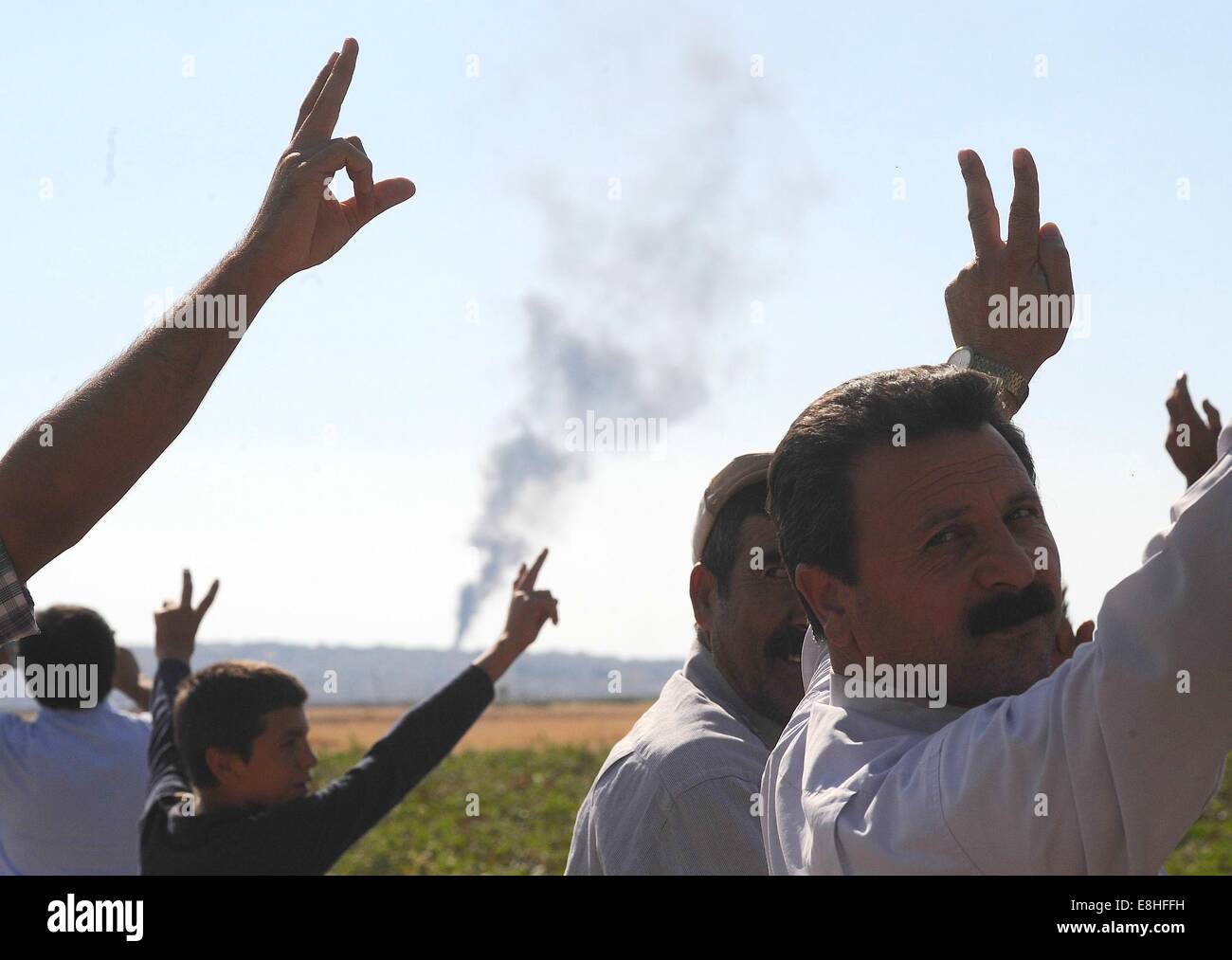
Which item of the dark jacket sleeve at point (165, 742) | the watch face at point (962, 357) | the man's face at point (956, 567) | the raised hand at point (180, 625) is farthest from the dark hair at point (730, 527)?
the raised hand at point (180, 625)

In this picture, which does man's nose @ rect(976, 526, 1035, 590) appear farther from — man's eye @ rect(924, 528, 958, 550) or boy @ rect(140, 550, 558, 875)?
boy @ rect(140, 550, 558, 875)

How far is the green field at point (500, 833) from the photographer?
16.0 meters

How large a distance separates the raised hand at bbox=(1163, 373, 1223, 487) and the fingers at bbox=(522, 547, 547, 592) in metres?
2.37

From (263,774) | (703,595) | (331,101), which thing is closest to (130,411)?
(331,101)

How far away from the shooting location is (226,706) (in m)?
4.14

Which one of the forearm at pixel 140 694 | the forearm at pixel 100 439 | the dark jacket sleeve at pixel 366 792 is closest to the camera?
the forearm at pixel 100 439

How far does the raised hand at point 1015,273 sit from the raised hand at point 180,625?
3.42m

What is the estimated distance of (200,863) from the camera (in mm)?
3771

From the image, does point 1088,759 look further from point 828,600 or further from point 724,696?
point 724,696

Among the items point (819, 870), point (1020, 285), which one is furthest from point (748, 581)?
point (819, 870)

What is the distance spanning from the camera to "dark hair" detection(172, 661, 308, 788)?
4043 mm

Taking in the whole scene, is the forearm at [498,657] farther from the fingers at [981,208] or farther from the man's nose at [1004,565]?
the man's nose at [1004,565]

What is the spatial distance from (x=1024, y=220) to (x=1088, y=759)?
3.78 feet

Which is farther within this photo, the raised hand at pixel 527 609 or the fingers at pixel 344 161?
the raised hand at pixel 527 609
